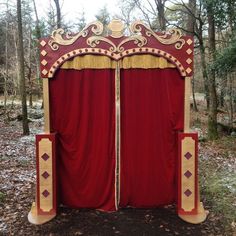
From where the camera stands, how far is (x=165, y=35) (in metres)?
4.68

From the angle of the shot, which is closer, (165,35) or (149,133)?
(165,35)

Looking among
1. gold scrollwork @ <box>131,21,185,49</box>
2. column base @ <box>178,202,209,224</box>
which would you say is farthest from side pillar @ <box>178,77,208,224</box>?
gold scrollwork @ <box>131,21,185,49</box>

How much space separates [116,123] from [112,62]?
2.87ft

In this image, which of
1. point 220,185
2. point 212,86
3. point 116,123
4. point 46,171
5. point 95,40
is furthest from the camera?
point 212,86

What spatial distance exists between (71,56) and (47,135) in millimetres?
1152

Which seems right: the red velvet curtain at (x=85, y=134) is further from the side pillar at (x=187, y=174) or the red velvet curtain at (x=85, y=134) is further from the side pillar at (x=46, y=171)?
the side pillar at (x=187, y=174)

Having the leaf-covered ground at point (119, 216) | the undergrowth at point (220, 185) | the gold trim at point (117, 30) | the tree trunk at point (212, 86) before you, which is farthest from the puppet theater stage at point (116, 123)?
the tree trunk at point (212, 86)

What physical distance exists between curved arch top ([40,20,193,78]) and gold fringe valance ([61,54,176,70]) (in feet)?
0.22

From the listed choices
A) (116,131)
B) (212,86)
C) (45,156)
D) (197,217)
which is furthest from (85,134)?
(212,86)

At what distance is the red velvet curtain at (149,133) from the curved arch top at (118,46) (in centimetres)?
25

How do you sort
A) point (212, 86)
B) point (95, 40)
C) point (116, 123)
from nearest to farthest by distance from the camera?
1. point (95, 40)
2. point (116, 123)
3. point (212, 86)

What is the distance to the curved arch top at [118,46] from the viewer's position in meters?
4.66

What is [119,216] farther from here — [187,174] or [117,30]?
[117,30]

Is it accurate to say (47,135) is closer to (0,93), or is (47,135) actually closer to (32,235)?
(32,235)
